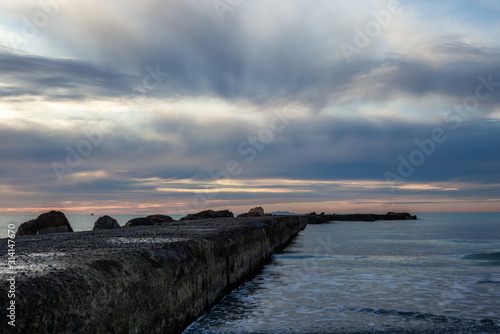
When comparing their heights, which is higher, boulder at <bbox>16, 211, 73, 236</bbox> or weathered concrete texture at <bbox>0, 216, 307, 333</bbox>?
boulder at <bbox>16, 211, 73, 236</bbox>

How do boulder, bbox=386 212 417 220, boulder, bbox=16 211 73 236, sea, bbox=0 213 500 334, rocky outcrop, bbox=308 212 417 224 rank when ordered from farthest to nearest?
1. boulder, bbox=386 212 417 220
2. rocky outcrop, bbox=308 212 417 224
3. boulder, bbox=16 211 73 236
4. sea, bbox=0 213 500 334

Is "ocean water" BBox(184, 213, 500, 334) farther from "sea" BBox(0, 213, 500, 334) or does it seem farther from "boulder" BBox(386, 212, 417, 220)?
"boulder" BBox(386, 212, 417, 220)

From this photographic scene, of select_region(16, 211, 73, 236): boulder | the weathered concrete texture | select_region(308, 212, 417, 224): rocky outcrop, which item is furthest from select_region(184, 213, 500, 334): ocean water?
select_region(308, 212, 417, 224): rocky outcrop

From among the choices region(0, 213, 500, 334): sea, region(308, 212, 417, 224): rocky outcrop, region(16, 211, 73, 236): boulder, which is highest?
region(16, 211, 73, 236): boulder

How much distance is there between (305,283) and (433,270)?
3.97 metres

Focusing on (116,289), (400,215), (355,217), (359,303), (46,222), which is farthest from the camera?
(400,215)

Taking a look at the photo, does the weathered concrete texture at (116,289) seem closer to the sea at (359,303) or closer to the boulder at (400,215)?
the sea at (359,303)

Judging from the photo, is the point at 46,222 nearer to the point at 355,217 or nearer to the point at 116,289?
the point at 116,289

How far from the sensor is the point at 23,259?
9.80 feet

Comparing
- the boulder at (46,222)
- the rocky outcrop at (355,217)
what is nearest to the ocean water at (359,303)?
the boulder at (46,222)

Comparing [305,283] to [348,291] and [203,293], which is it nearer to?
[348,291]

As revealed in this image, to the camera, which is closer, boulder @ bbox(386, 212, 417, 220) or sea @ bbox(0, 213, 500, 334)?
sea @ bbox(0, 213, 500, 334)

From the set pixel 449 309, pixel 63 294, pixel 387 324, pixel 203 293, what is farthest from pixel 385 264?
pixel 63 294

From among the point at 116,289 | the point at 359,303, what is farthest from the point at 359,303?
the point at 116,289
